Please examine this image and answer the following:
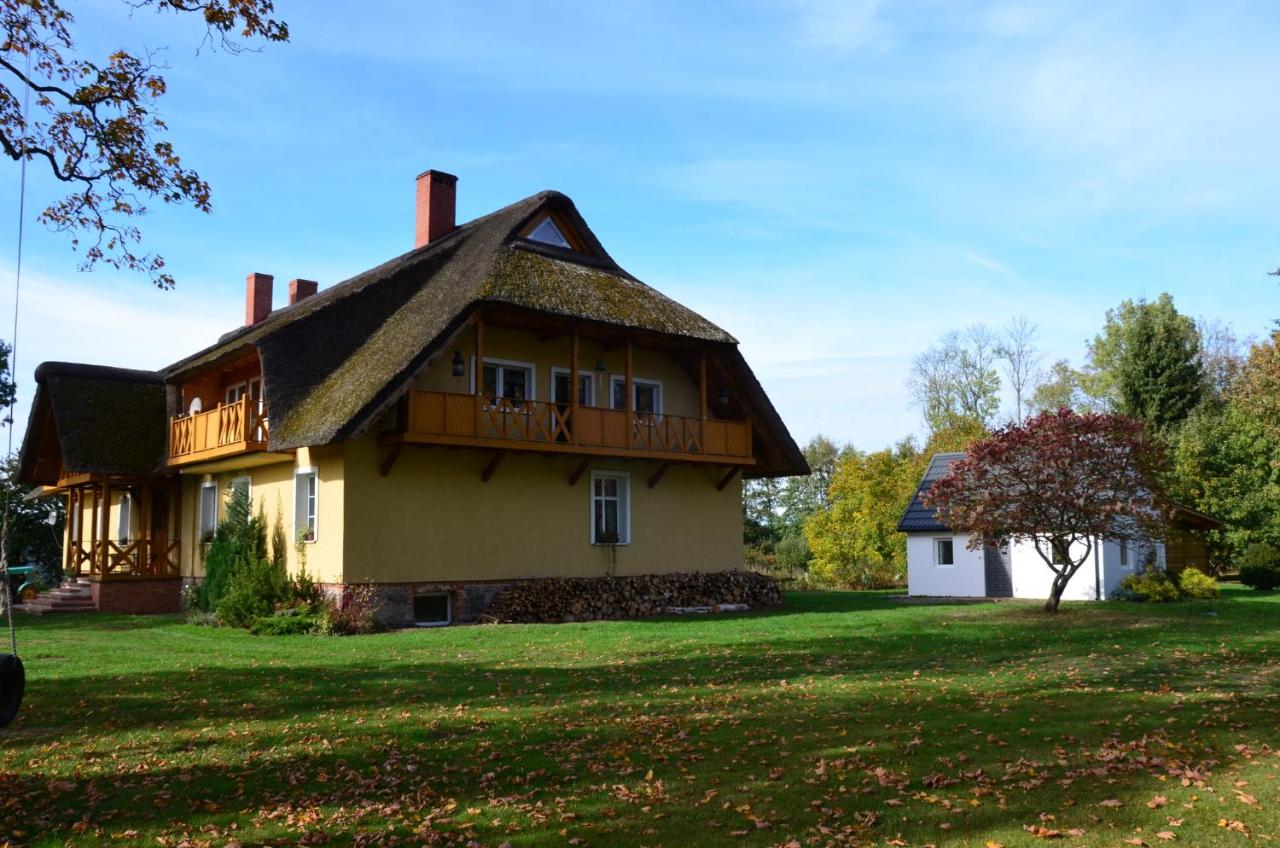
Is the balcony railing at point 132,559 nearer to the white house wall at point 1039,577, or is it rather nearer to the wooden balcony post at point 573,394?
the wooden balcony post at point 573,394

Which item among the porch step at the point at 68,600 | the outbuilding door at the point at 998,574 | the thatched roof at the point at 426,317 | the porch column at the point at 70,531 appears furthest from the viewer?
the outbuilding door at the point at 998,574

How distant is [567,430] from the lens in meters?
21.6

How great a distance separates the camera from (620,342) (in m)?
23.8

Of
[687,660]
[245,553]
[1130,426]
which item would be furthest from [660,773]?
[245,553]

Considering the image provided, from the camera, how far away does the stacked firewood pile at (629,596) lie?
69.5 ft

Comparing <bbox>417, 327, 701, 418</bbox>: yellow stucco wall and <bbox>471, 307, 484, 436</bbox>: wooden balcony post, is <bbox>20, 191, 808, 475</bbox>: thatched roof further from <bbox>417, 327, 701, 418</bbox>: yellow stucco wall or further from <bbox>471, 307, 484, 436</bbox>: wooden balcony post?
<bbox>417, 327, 701, 418</bbox>: yellow stucco wall

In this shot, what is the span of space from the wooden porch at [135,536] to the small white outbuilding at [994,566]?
740 inches

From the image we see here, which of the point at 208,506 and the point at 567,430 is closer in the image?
the point at 567,430

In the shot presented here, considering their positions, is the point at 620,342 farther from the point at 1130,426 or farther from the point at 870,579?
the point at 870,579

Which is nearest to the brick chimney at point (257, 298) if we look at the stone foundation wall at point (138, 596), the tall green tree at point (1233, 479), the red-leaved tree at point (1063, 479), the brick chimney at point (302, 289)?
the brick chimney at point (302, 289)

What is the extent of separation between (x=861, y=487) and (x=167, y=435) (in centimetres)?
2270

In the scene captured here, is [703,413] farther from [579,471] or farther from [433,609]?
[433,609]

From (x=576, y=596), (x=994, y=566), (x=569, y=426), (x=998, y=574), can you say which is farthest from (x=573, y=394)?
(x=998, y=574)

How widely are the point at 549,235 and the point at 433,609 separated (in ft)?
29.6
